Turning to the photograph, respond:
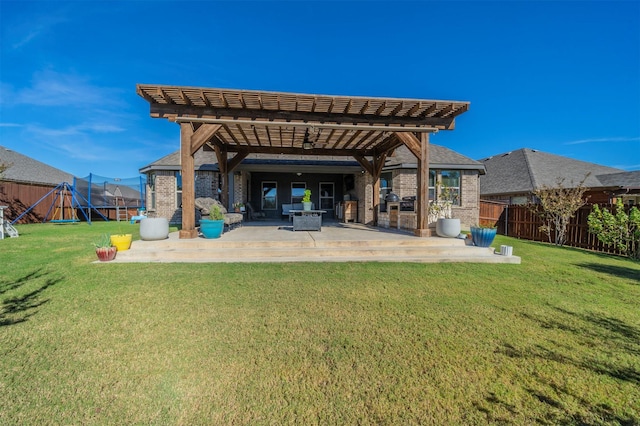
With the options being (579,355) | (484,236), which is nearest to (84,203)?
(484,236)

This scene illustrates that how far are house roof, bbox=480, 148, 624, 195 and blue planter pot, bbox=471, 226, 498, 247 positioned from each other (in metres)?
13.5

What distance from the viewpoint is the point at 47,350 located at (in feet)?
7.90

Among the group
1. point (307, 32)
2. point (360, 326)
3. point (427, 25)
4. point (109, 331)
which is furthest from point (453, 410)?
point (307, 32)

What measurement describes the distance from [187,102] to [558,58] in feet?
57.3

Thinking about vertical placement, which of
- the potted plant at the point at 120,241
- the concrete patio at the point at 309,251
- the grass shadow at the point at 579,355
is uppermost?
the potted plant at the point at 120,241

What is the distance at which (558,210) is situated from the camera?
9.36 meters

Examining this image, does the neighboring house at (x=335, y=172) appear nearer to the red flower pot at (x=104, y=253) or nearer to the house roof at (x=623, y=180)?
the red flower pot at (x=104, y=253)

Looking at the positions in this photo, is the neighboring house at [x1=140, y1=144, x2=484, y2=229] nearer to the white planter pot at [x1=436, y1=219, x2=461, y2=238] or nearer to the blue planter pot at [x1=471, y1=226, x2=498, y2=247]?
the white planter pot at [x1=436, y1=219, x2=461, y2=238]

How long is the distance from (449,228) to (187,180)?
21.7ft

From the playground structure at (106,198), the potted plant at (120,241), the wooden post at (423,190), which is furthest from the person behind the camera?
the playground structure at (106,198)

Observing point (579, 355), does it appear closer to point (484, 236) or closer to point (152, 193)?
point (484, 236)

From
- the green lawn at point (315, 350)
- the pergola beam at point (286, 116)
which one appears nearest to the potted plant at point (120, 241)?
the green lawn at point (315, 350)

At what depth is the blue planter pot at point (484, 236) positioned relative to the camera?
655cm

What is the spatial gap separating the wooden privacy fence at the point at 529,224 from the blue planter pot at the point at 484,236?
4.70 metres
